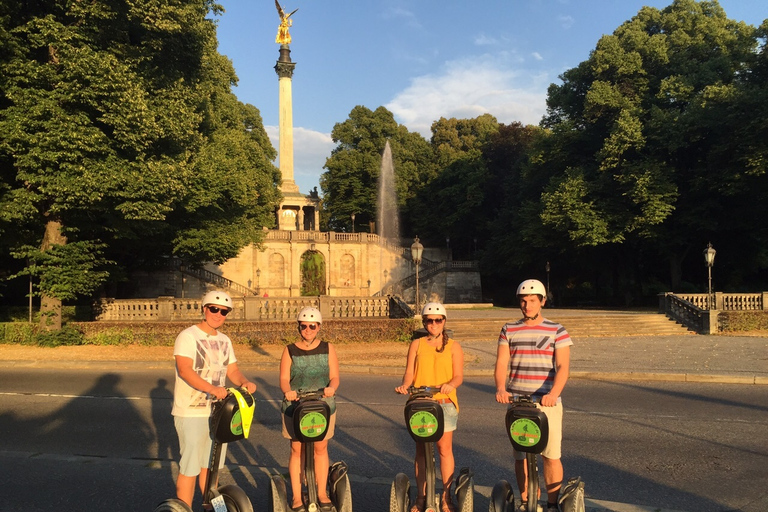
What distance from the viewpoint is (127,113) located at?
59.6 ft

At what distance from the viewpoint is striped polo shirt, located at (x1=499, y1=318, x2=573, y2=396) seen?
178 inches

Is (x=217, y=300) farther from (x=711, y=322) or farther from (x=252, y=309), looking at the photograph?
(x=711, y=322)

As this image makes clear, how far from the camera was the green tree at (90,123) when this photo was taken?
1758cm

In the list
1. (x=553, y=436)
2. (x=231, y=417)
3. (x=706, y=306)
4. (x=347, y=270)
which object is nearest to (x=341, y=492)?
(x=231, y=417)

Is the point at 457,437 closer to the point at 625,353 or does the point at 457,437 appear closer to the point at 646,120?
the point at 625,353

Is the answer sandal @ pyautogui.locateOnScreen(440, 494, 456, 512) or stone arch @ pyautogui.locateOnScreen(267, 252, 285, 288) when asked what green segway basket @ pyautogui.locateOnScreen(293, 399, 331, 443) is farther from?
stone arch @ pyautogui.locateOnScreen(267, 252, 285, 288)

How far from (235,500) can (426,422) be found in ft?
5.03

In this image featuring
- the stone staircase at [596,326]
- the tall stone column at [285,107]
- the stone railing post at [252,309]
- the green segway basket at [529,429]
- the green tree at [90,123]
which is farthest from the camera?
the tall stone column at [285,107]

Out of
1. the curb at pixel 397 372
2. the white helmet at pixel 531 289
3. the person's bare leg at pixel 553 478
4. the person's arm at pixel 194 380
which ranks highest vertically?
the white helmet at pixel 531 289

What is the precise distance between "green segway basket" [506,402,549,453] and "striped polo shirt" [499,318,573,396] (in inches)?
12.0

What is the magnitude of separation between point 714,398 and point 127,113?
17384 millimetres

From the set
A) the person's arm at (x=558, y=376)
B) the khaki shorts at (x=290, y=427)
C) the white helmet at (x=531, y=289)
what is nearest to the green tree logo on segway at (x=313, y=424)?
the khaki shorts at (x=290, y=427)

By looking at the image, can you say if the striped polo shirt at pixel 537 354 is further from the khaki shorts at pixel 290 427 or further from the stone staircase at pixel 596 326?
the stone staircase at pixel 596 326

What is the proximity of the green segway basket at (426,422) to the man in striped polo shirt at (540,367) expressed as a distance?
52 centimetres
